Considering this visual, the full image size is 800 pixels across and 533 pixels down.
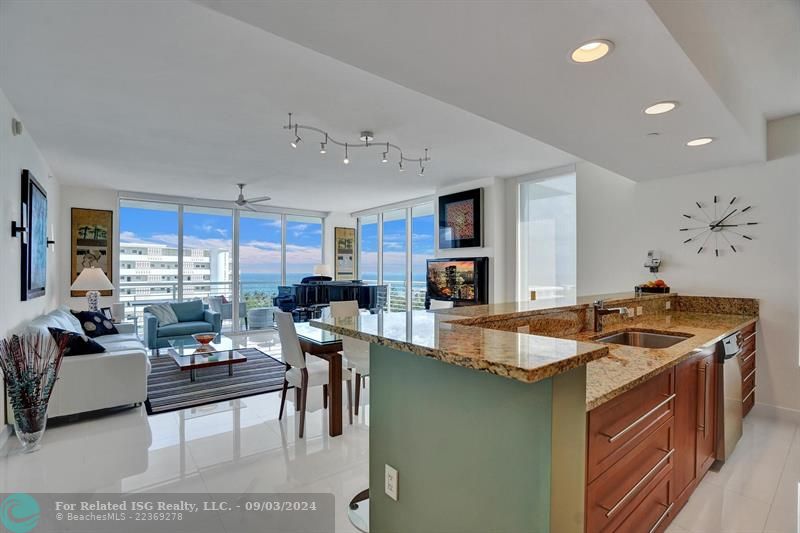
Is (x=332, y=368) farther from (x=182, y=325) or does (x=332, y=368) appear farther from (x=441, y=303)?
(x=182, y=325)

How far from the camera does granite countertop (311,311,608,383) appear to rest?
A: 975 mm

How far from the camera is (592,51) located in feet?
5.40

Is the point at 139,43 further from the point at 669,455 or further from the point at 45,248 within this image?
the point at 45,248

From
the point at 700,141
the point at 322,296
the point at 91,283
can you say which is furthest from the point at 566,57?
the point at 322,296

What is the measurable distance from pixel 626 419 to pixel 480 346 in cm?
66

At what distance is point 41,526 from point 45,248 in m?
4.00

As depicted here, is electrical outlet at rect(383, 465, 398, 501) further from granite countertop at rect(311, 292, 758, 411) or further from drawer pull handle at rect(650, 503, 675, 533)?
drawer pull handle at rect(650, 503, 675, 533)

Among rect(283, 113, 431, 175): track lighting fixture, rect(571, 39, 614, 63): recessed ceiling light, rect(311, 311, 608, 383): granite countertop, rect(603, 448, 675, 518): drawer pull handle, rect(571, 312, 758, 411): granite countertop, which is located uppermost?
rect(283, 113, 431, 175): track lighting fixture

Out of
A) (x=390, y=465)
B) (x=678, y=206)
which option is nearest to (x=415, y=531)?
(x=390, y=465)

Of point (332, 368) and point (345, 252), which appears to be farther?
point (345, 252)

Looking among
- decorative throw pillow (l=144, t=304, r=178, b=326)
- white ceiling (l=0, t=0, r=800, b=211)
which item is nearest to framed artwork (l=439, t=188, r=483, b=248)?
white ceiling (l=0, t=0, r=800, b=211)

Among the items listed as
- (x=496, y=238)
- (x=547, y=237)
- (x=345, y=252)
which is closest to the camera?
(x=547, y=237)

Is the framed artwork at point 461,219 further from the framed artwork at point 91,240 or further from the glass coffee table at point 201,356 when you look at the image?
the framed artwork at point 91,240

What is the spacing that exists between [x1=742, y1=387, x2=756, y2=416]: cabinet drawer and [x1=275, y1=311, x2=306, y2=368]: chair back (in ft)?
11.4
